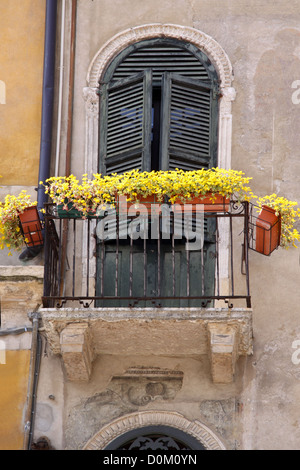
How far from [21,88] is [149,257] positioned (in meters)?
2.20

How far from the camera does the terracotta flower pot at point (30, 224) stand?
10.5 metres

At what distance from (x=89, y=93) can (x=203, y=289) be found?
257cm

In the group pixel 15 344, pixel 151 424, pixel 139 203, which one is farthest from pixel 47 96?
pixel 151 424

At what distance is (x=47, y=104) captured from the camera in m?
11.3

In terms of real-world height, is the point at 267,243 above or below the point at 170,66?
below

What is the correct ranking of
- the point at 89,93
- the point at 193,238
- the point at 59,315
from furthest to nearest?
the point at 89,93
the point at 193,238
the point at 59,315

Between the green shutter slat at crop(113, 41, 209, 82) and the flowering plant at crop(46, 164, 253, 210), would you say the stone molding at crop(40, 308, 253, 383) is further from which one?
the green shutter slat at crop(113, 41, 209, 82)

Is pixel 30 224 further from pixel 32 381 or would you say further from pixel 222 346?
pixel 222 346

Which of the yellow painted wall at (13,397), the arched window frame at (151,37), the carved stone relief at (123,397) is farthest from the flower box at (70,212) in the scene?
the carved stone relief at (123,397)

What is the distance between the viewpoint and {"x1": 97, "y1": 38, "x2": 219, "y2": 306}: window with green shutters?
35.2ft

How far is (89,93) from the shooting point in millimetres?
11414

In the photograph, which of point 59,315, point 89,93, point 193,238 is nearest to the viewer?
point 59,315
